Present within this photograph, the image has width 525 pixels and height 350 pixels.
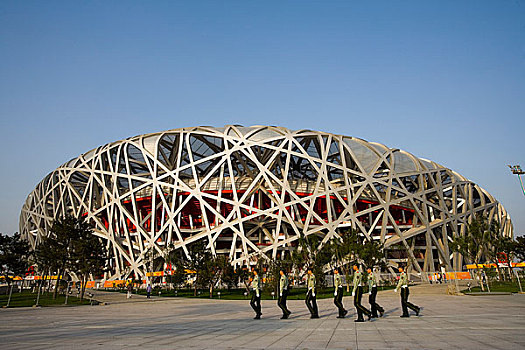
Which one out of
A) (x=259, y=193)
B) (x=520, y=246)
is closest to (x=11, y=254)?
(x=259, y=193)

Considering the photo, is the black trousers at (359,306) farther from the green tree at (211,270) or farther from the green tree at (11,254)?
the green tree at (11,254)

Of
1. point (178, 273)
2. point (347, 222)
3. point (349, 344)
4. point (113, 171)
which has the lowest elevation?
point (349, 344)

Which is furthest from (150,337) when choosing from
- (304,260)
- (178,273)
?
(178,273)

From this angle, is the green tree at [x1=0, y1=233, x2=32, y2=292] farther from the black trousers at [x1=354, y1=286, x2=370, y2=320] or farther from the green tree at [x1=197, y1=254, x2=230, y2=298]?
the black trousers at [x1=354, y1=286, x2=370, y2=320]

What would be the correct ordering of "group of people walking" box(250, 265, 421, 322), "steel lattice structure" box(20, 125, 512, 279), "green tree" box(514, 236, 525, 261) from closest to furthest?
1. "group of people walking" box(250, 265, 421, 322)
2. "green tree" box(514, 236, 525, 261)
3. "steel lattice structure" box(20, 125, 512, 279)

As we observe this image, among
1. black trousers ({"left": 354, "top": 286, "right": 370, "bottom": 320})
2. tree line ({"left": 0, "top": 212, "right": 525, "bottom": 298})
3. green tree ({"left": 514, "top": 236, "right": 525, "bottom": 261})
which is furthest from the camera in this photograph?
green tree ({"left": 514, "top": 236, "right": 525, "bottom": 261})

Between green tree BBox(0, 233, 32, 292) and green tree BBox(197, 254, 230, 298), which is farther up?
green tree BBox(0, 233, 32, 292)

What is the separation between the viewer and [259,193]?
4391 centimetres

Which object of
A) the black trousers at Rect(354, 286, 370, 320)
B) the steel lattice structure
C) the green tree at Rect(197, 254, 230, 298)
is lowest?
the black trousers at Rect(354, 286, 370, 320)

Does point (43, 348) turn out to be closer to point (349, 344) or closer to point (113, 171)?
point (349, 344)

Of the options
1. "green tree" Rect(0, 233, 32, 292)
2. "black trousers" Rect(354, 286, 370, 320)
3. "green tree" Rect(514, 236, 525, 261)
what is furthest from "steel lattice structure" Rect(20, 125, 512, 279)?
"black trousers" Rect(354, 286, 370, 320)

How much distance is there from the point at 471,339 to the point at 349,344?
7.48ft

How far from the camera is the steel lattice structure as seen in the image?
40.5 m

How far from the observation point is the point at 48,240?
28547 mm
